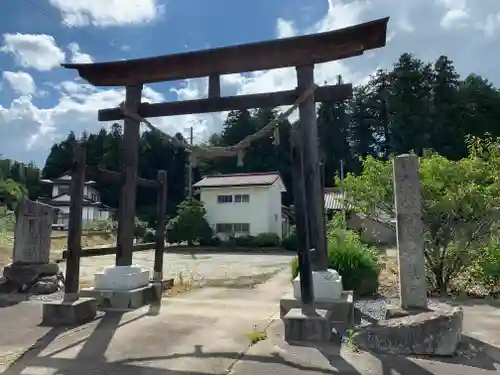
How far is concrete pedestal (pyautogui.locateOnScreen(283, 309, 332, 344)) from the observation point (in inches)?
173

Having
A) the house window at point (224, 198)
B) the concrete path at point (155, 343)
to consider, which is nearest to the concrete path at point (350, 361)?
the concrete path at point (155, 343)

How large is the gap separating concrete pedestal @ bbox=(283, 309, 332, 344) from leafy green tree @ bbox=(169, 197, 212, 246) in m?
22.1

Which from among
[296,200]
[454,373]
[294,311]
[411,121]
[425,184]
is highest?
[411,121]

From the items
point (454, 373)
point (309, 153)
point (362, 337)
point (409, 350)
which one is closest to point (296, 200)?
point (309, 153)

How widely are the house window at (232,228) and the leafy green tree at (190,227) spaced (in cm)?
159

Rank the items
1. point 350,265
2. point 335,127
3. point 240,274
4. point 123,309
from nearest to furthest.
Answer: point 123,309, point 350,265, point 240,274, point 335,127

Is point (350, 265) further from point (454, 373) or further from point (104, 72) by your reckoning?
point (104, 72)

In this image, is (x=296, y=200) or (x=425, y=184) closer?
(x=296, y=200)

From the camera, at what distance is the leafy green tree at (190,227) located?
26.3 m

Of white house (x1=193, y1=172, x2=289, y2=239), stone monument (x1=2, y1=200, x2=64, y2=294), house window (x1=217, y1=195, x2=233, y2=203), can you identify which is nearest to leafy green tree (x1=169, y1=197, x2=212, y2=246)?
white house (x1=193, y1=172, x2=289, y2=239)

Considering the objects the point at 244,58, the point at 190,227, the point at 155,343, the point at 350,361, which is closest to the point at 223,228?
the point at 190,227

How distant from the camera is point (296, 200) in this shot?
182 inches

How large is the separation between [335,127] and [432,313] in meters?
40.0

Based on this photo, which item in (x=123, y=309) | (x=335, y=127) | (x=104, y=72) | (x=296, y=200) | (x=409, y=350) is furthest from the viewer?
(x=335, y=127)
